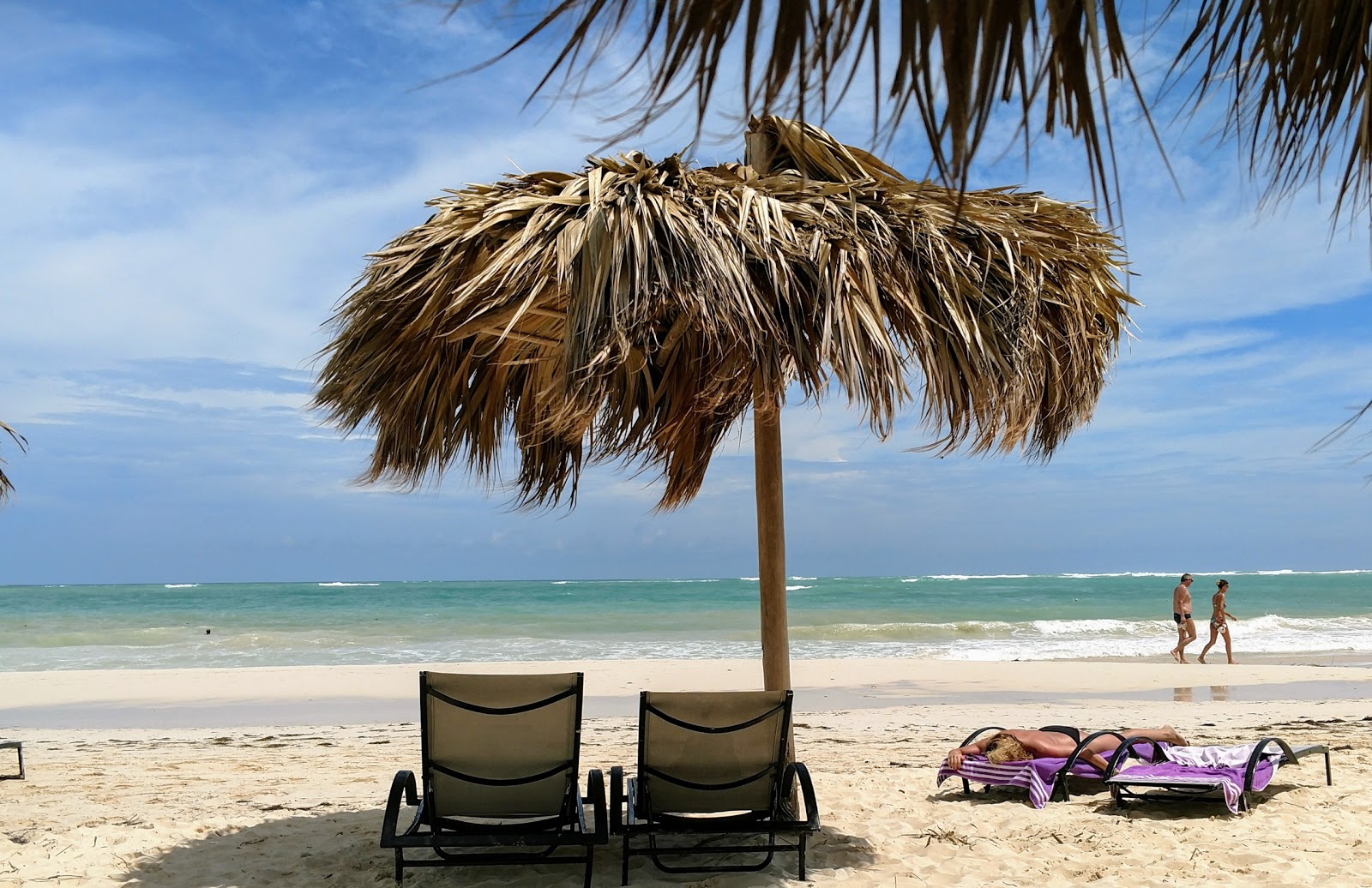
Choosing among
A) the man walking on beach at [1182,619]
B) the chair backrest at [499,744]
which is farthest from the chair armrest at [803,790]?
the man walking on beach at [1182,619]

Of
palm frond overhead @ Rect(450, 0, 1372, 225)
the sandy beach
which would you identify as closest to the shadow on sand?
the sandy beach

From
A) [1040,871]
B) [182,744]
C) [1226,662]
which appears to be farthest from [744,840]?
[1226,662]

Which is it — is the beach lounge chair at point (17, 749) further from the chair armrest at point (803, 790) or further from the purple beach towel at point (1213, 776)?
the purple beach towel at point (1213, 776)

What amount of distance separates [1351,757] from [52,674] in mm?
16009

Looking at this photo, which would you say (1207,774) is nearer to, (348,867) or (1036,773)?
(1036,773)

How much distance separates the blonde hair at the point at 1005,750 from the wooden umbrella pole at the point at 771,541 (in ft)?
5.87

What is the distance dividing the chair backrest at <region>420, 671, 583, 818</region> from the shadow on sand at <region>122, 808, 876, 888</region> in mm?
383

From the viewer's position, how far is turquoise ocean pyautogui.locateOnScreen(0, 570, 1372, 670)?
19.8m

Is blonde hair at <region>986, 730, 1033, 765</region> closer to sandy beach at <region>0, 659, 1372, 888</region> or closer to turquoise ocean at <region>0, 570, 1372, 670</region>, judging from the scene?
sandy beach at <region>0, 659, 1372, 888</region>

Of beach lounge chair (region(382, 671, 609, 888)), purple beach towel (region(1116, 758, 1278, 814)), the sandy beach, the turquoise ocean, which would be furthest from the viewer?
the turquoise ocean

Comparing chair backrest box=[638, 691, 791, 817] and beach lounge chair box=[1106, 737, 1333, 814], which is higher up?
chair backrest box=[638, 691, 791, 817]

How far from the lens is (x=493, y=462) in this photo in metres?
5.31

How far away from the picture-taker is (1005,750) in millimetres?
6051

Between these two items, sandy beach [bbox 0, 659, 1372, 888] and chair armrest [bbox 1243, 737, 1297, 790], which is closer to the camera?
sandy beach [bbox 0, 659, 1372, 888]
